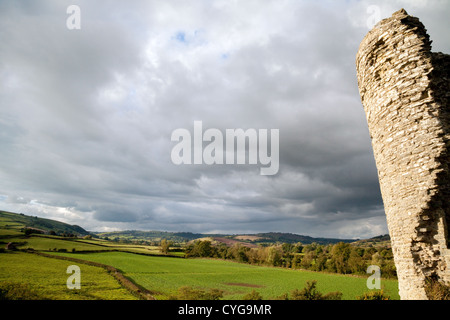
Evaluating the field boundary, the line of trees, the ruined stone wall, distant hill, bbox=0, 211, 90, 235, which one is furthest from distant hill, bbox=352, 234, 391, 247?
distant hill, bbox=0, 211, 90, 235

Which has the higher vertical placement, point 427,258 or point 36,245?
point 427,258

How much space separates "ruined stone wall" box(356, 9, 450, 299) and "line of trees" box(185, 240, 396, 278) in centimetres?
4038

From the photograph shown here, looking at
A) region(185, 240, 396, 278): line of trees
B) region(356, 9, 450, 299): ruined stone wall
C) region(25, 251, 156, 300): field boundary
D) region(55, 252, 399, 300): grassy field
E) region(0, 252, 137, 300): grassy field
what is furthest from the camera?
region(185, 240, 396, 278): line of trees

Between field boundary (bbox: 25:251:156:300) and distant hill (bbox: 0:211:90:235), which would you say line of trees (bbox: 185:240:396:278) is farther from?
distant hill (bbox: 0:211:90:235)

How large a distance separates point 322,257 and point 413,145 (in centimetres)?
5585

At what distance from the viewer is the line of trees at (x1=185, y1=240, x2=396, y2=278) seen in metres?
44.2

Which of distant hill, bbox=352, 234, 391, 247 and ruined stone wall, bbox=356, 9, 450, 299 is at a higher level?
ruined stone wall, bbox=356, 9, 450, 299

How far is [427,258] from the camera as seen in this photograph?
5336 mm

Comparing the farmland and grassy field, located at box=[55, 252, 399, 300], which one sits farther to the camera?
grassy field, located at box=[55, 252, 399, 300]

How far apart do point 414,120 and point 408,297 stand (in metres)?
4.29
